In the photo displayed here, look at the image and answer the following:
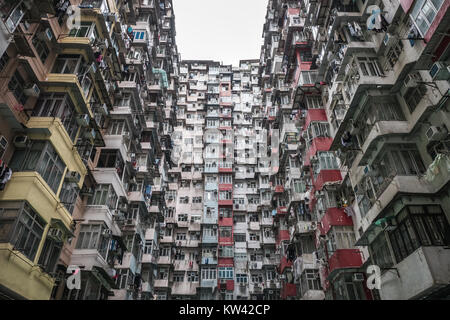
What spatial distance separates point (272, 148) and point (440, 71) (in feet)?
96.2

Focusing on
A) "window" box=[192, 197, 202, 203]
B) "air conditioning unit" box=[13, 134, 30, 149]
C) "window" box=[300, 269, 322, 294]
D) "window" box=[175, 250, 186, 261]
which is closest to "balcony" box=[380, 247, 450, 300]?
"window" box=[300, 269, 322, 294]

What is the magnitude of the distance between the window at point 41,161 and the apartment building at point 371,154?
16.9 meters

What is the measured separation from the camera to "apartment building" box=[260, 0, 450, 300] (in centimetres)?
1342

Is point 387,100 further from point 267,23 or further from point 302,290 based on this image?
point 267,23

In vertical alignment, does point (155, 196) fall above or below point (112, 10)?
below

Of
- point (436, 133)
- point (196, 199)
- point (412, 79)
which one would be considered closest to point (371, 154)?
point (436, 133)

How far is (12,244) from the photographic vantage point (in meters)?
12.7

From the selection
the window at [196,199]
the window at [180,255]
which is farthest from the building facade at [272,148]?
the window at [196,199]

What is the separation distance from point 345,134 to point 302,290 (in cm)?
1454

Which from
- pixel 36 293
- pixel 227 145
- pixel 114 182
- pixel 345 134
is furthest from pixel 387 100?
pixel 227 145

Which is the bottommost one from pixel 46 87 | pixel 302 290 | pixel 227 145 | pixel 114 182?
pixel 302 290

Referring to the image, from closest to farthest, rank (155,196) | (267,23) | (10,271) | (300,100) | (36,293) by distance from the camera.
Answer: (10,271) < (36,293) < (300,100) < (155,196) < (267,23)

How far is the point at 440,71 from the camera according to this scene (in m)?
13.1

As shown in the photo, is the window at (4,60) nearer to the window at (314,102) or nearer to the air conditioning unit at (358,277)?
the air conditioning unit at (358,277)
